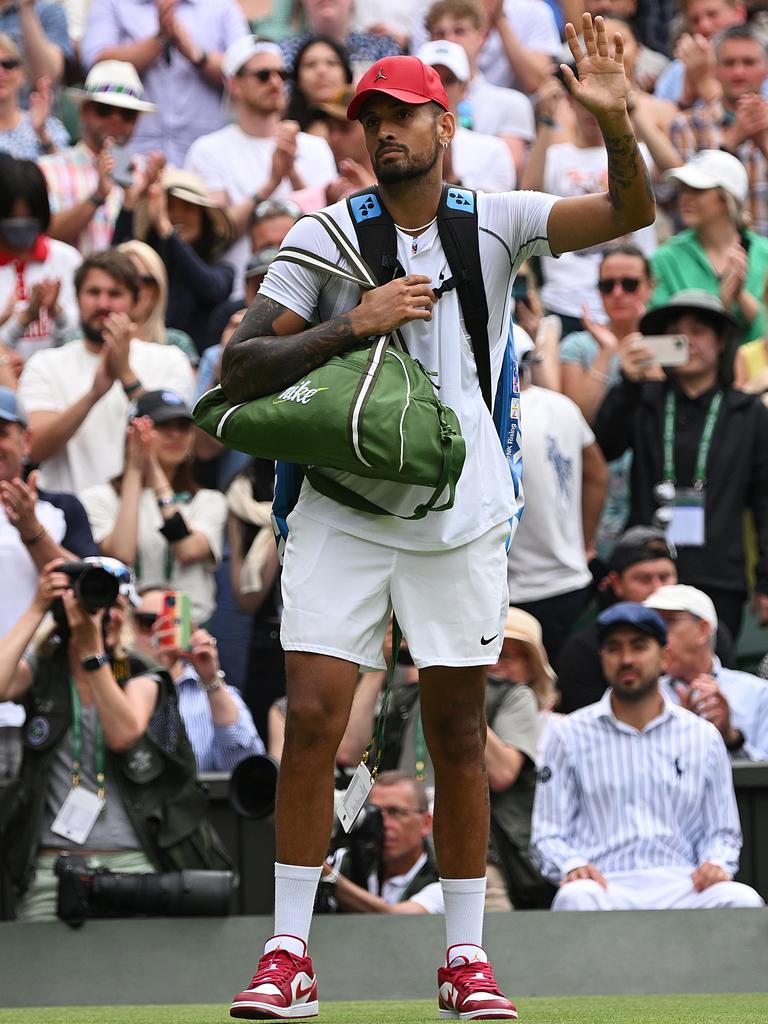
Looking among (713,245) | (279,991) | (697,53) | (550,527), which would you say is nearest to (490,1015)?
(279,991)

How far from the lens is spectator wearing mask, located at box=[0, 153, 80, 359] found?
9828 mm

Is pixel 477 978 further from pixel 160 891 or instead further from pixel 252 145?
pixel 252 145

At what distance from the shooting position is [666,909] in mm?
6625

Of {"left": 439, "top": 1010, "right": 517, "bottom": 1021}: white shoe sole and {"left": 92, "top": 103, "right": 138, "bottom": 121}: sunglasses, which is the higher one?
{"left": 92, "top": 103, "right": 138, "bottom": 121}: sunglasses

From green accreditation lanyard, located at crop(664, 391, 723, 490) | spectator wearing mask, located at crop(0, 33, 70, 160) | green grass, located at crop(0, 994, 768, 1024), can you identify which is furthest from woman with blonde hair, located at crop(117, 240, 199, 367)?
green grass, located at crop(0, 994, 768, 1024)

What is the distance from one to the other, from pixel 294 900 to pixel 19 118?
8030 millimetres

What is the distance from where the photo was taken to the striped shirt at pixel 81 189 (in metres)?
11.2

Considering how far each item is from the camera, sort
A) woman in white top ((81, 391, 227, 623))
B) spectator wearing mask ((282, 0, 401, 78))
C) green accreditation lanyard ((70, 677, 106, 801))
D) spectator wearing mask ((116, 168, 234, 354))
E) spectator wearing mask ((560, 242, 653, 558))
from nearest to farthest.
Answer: green accreditation lanyard ((70, 677, 106, 801)), woman in white top ((81, 391, 227, 623)), spectator wearing mask ((560, 242, 653, 558)), spectator wearing mask ((116, 168, 234, 354)), spectator wearing mask ((282, 0, 401, 78))

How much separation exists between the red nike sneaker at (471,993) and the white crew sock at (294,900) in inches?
16.0

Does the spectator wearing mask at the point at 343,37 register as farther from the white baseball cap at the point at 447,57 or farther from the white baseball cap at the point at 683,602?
the white baseball cap at the point at 683,602

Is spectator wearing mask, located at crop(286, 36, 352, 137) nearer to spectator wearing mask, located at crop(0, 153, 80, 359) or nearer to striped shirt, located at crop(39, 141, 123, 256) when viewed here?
striped shirt, located at crop(39, 141, 123, 256)

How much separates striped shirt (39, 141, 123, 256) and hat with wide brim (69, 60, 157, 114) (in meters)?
0.35

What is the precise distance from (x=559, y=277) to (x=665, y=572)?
9.70 feet

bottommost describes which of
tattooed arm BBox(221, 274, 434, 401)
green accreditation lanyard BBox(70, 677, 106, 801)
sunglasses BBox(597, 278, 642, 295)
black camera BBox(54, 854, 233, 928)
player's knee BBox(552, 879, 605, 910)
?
player's knee BBox(552, 879, 605, 910)
